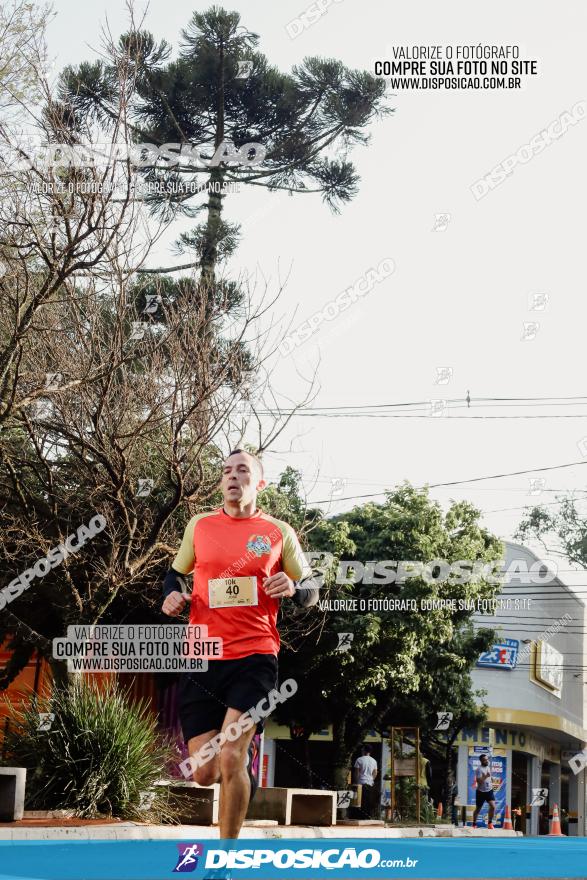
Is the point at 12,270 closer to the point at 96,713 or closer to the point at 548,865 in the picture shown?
the point at 96,713

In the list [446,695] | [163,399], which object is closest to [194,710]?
[163,399]

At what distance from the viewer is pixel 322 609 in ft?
59.4

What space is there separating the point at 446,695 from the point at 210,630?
25.6 meters

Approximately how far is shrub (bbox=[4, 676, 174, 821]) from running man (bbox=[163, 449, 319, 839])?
6.12 meters

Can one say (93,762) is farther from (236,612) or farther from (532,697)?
(532,697)

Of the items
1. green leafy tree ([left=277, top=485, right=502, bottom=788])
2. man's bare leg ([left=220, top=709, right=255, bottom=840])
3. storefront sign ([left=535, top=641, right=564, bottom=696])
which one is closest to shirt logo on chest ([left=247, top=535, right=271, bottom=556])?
man's bare leg ([left=220, top=709, right=255, bottom=840])

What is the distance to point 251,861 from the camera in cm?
529

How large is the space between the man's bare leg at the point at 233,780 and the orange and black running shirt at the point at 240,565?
38cm

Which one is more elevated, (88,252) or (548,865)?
(88,252)

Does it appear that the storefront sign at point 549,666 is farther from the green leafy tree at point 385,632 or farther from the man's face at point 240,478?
the man's face at point 240,478

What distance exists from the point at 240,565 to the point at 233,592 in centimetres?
13

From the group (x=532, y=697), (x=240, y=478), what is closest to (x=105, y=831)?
(x=240, y=478)

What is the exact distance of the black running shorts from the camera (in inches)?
197

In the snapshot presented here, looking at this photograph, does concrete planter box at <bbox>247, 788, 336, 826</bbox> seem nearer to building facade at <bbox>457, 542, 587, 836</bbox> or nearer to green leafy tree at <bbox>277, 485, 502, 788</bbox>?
green leafy tree at <bbox>277, 485, 502, 788</bbox>
